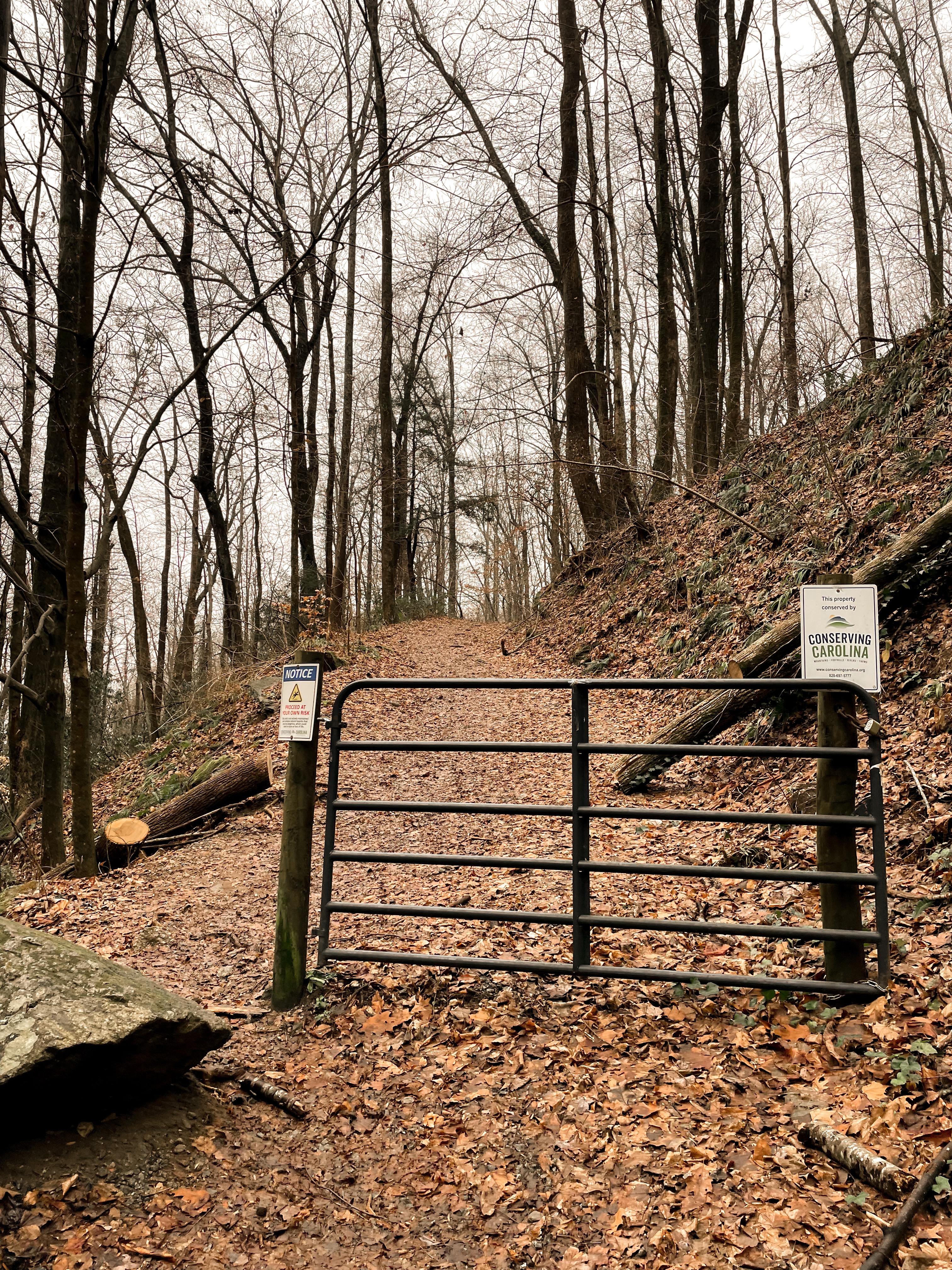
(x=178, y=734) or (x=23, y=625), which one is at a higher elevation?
(x=23, y=625)

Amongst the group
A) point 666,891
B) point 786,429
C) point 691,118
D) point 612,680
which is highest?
point 691,118

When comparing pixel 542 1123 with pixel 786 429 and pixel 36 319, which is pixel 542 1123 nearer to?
pixel 36 319

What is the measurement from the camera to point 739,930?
11.6 feet

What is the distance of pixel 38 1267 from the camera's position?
2.46 meters

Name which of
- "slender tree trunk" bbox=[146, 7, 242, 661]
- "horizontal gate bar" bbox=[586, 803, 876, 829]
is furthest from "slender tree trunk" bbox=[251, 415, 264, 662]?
"horizontal gate bar" bbox=[586, 803, 876, 829]

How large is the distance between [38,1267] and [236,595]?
16.0 metres

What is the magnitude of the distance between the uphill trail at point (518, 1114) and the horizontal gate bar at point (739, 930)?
0.28 metres

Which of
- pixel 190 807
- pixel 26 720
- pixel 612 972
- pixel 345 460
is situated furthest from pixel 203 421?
pixel 612 972

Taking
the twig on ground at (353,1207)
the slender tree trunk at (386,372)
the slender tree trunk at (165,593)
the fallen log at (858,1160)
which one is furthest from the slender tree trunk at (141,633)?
the fallen log at (858,1160)

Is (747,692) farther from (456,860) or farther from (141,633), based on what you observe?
(141,633)

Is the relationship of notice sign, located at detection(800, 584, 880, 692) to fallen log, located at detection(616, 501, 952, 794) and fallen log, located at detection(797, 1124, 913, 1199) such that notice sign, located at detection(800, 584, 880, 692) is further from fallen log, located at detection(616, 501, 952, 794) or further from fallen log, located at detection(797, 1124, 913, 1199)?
fallen log, located at detection(616, 501, 952, 794)

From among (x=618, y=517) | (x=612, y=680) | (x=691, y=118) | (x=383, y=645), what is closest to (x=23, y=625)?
(x=383, y=645)

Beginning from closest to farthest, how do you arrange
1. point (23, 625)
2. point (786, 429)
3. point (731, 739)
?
point (731, 739) → point (786, 429) → point (23, 625)

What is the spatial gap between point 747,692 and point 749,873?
3662 millimetres
